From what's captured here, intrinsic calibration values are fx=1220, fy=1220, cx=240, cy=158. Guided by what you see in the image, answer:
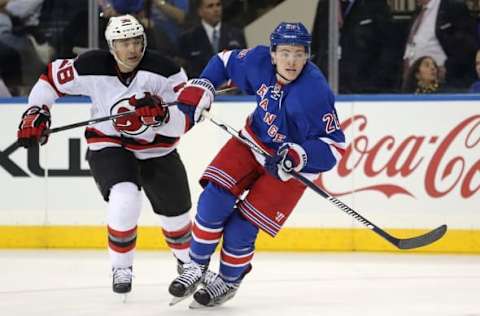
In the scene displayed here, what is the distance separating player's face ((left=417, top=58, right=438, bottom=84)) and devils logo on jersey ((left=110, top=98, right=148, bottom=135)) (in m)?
2.05

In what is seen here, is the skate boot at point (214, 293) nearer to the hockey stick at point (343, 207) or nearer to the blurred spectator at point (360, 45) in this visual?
the hockey stick at point (343, 207)

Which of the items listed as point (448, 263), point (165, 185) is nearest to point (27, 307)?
point (165, 185)

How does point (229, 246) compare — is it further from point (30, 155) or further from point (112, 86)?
point (30, 155)

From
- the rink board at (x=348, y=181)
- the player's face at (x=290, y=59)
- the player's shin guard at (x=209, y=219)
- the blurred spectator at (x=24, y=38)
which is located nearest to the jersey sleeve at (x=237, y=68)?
the player's face at (x=290, y=59)

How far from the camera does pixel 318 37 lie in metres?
6.12

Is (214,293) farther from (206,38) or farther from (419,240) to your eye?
(206,38)

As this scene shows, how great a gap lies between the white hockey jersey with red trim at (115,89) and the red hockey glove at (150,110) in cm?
6

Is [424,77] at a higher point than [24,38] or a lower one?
higher

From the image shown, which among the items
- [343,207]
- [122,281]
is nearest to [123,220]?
[122,281]

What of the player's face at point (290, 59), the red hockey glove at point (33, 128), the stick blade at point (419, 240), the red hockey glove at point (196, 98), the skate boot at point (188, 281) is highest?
the player's face at point (290, 59)

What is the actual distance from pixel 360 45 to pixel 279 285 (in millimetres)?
1691

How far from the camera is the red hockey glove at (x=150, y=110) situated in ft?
14.3

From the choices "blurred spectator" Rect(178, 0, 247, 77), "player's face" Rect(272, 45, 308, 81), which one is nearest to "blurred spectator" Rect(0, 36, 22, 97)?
"blurred spectator" Rect(178, 0, 247, 77)

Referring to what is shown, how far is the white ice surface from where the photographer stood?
427 centimetres
